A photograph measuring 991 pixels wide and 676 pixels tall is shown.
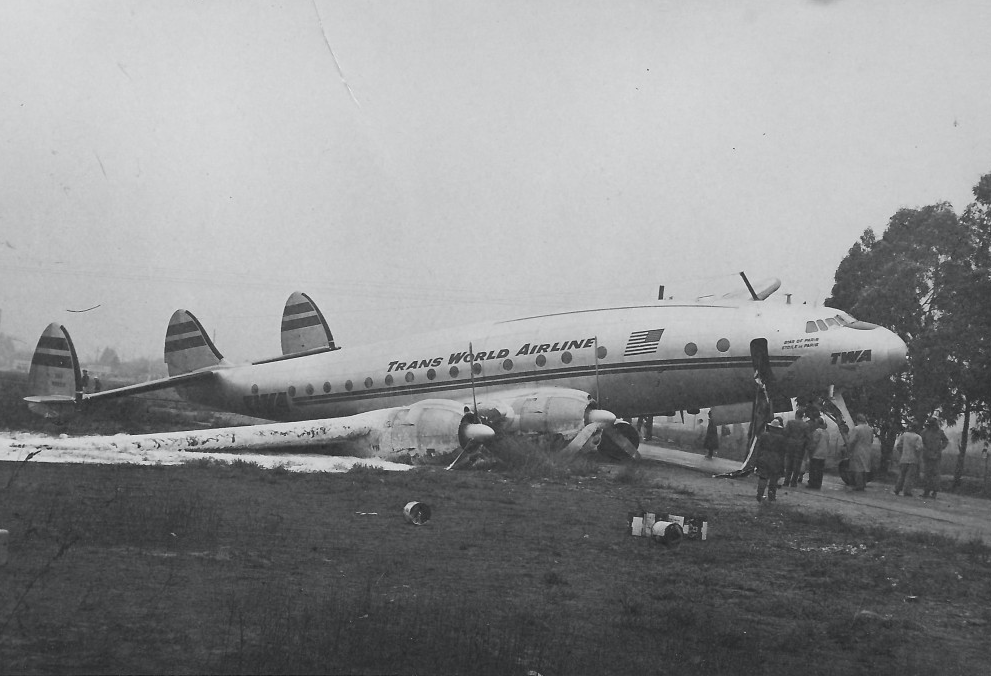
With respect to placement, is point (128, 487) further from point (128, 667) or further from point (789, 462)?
point (789, 462)

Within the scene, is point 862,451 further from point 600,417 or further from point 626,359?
point 626,359

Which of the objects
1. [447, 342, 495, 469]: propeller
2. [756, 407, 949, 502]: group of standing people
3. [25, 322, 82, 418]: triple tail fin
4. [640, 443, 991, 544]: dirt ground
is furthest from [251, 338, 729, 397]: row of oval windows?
[25, 322, 82, 418]: triple tail fin

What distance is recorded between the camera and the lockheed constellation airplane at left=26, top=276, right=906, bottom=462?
21031mm

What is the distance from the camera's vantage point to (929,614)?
7836mm

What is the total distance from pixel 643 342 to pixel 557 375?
2445mm

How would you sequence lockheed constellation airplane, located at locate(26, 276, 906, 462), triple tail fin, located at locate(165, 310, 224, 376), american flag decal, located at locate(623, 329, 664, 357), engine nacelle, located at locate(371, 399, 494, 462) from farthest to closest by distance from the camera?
1. triple tail fin, located at locate(165, 310, 224, 376)
2. american flag decal, located at locate(623, 329, 664, 357)
3. lockheed constellation airplane, located at locate(26, 276, 906, 462)
4. engine nacelle, located at locate(371, 399, 494, 462)

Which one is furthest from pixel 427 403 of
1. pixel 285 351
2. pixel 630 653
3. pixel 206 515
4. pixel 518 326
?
pixel 630 653

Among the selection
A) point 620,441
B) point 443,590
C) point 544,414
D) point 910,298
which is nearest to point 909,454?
point 620,441

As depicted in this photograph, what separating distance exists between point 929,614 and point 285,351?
94.1 ft

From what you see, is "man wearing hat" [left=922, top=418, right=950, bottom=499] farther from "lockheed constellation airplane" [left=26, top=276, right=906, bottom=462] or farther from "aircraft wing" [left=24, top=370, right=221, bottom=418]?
"aircraft wing" [left=24, top=370, right=221, bottom=418]

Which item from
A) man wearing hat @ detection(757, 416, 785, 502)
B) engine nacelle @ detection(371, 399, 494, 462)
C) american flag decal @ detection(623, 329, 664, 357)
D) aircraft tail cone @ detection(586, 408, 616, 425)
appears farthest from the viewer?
american flag decal @ detection(623, 329, 664, 357)

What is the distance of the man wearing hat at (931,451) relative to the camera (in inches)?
759

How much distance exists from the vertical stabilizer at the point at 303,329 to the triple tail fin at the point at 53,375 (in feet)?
28.8

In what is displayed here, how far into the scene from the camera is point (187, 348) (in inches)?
1314
